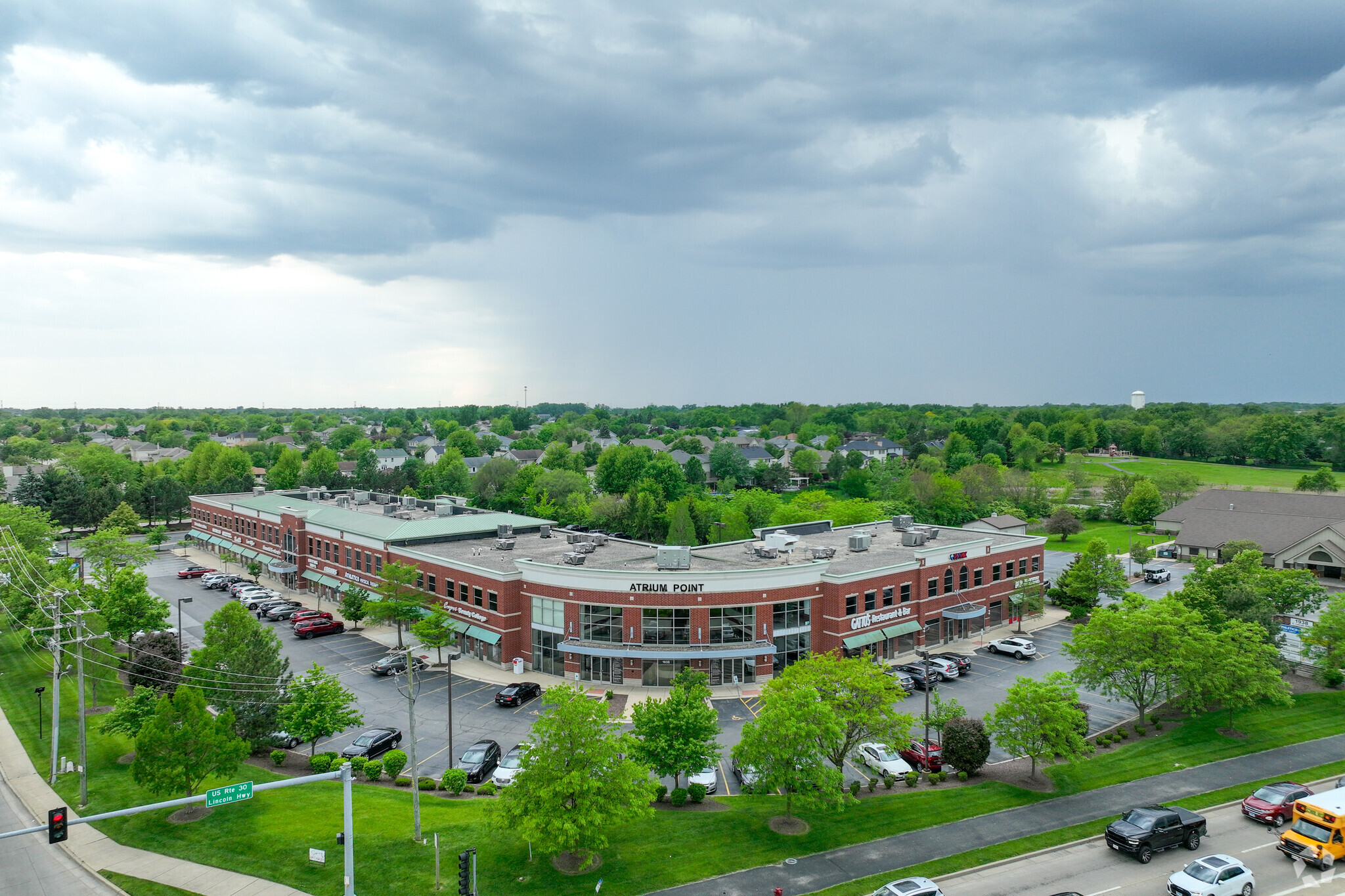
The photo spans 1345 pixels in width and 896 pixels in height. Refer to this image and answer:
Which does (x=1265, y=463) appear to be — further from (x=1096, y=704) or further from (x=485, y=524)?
(x=485, y=524)

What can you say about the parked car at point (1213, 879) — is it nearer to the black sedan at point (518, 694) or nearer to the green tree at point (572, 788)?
the green tree at point (572, 788)

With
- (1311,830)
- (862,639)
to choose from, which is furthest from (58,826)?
(862,639)

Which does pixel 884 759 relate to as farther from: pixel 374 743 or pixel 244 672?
pixel 244 672

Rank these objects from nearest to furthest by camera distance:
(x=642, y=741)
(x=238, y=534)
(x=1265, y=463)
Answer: (x=642, y=741)
(x=238, y=534)
(x=1265, y=463)

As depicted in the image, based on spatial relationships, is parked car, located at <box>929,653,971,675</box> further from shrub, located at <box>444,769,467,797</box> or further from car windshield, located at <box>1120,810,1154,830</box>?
shrub, located at <box>444,769,467,797</box>

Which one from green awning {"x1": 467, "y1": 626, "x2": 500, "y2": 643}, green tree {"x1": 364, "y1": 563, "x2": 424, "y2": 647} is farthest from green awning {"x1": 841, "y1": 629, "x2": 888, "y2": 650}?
green tree {"x1": 364, "y1": 563, "x2": 424, "y2": 647}

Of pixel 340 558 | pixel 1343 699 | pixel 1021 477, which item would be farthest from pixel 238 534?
pixel 1021 477

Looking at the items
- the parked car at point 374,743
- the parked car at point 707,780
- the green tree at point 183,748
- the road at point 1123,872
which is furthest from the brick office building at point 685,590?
the road at point 1123,872

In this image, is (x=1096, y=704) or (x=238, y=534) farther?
(x=238, y=534)
